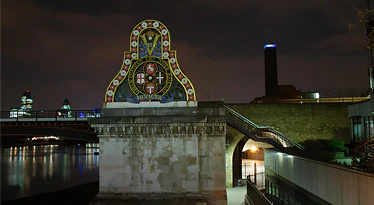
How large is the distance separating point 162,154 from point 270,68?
9557 cm

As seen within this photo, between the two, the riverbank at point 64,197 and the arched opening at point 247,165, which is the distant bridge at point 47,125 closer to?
the riverbank at point 64,197

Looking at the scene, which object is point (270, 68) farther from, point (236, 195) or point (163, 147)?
point (163, 147)

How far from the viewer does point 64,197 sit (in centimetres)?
5191

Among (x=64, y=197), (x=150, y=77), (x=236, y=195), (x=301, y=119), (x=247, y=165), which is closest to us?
(x=150, y=77)

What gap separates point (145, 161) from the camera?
23.3 m

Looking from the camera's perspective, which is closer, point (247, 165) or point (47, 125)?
point (47, 125)

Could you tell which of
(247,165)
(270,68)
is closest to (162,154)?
(247,165)

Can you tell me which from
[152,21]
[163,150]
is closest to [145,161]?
[163,150]

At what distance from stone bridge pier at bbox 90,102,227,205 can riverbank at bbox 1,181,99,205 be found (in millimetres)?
26666

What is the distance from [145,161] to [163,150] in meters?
1.50

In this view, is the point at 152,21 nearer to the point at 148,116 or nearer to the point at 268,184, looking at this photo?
the point at 148,116

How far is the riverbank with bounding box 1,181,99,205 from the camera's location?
48.7 m

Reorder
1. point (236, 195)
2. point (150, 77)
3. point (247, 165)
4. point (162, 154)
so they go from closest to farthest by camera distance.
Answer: point (162, 154) < point (150, 77) < point (236, 195) < point (247, 165)

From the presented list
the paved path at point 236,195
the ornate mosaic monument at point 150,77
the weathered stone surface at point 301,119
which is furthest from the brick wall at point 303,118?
the ornate mosaic monument at point 150,77
